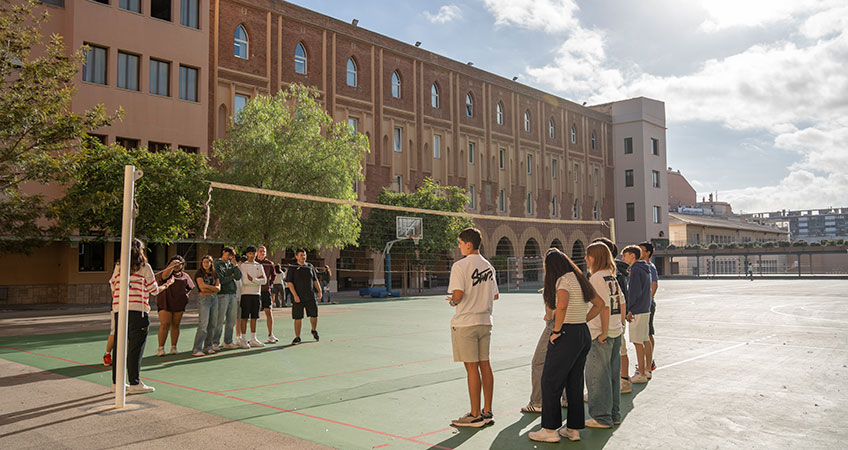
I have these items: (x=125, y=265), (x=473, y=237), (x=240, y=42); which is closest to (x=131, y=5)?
(x=240, y=42)

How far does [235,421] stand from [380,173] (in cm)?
3341

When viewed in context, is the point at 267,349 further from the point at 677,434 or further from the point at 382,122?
the point at 382,122

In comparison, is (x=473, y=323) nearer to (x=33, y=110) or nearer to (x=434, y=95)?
(x=33, y=110)

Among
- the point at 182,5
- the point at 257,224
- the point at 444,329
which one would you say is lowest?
the point at 444,329

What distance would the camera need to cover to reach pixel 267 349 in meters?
11.7

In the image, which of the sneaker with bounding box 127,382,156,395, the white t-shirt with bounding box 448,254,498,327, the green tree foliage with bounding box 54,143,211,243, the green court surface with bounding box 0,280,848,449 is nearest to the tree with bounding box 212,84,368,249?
the green tree foliage with bounding box 54,143,211,243

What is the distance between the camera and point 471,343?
235 inches

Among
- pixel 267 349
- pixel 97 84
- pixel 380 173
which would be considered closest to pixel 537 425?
pixel 267 349

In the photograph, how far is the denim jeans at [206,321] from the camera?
35.9ft

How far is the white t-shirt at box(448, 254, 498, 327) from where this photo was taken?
601 centimetres

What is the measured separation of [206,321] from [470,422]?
262 inches

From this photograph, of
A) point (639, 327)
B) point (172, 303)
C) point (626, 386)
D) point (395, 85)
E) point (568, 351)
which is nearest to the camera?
point (568, 351)

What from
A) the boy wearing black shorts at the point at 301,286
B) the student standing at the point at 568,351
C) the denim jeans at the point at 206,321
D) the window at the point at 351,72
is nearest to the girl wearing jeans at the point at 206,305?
the denim jeans at the point at 206,321

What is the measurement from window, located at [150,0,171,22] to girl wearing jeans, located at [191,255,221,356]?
2332 cm
